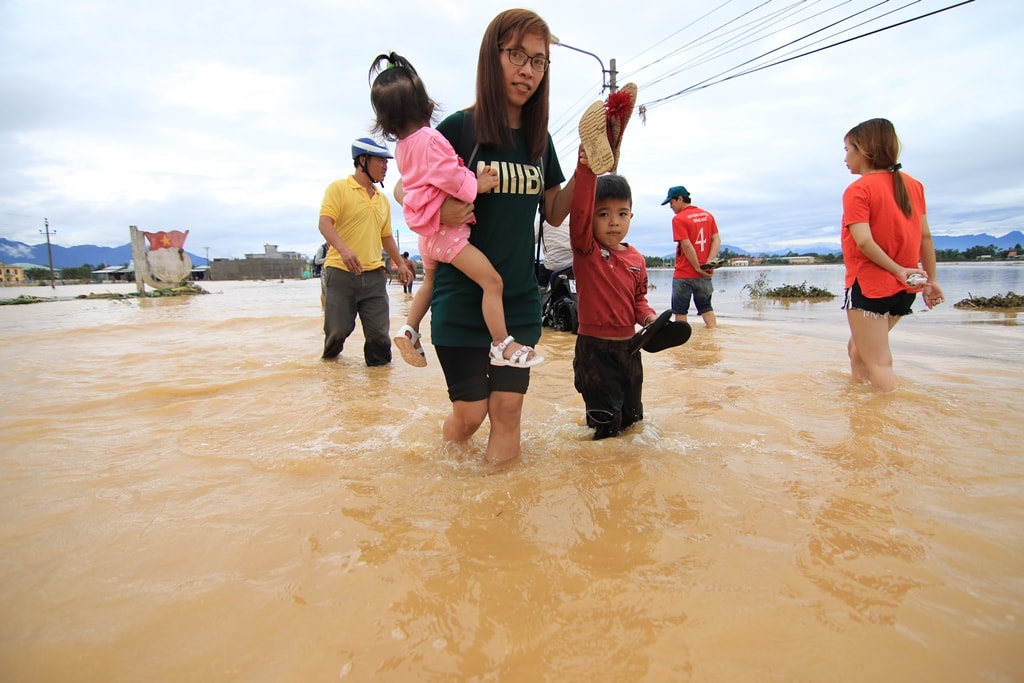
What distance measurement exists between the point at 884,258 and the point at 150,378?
18.8ft

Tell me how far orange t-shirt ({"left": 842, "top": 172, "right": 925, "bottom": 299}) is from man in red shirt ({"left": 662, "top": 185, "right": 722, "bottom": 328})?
3247mm

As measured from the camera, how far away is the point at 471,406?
7.58 feet

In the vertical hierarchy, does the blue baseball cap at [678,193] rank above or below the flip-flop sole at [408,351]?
above

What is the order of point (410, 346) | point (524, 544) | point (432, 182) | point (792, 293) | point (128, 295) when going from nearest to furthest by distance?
1. point (524, 544)
2. point (432, 182)
3. point (410, 346)
4. point (792, 293)
5. point (128, 295)

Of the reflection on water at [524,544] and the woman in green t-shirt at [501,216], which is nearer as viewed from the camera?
the reflection on water at [524,544]

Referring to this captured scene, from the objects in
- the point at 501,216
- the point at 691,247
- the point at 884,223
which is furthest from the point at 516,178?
the point at 691,247

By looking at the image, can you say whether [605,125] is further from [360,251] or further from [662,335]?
[360,251]

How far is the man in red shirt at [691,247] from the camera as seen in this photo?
21.8 ft

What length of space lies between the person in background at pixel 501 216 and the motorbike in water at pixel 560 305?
4854 millimetres

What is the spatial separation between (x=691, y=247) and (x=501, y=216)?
16.7 feet

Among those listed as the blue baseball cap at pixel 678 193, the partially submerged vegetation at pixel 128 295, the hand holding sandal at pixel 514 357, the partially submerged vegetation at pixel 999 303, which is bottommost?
the partially submerged vegetation at pixel 999 303

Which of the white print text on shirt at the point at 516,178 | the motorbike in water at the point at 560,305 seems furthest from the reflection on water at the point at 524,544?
the motorbike in water at the point at 560,305

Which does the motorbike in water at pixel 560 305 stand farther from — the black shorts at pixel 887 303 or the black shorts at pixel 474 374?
the black shorts at pixel 474 374

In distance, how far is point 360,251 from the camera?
5.09 metres
